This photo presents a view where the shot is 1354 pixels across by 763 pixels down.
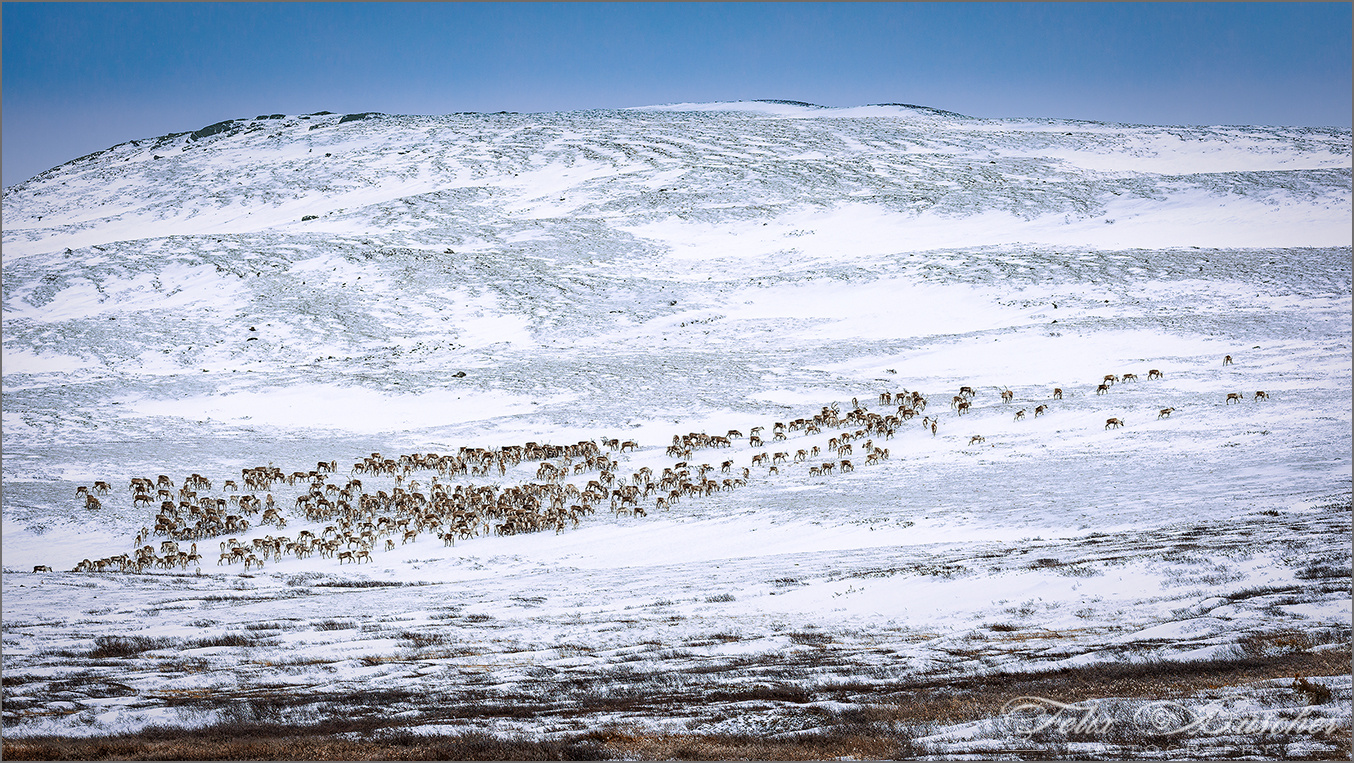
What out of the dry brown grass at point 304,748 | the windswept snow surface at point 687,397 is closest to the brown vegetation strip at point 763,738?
the dry brown grass at point 304,748

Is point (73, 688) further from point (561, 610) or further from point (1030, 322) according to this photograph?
point (1030, 322)

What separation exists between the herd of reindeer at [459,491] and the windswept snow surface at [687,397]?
0.42 meters

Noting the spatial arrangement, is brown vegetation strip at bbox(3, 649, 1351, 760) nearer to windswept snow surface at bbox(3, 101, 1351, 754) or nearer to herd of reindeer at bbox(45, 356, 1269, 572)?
windswept snow surface at bbox(3, 101, 1351, 754)

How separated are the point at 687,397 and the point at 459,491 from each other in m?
12.0

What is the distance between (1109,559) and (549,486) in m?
14.2

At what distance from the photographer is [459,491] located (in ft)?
76.1

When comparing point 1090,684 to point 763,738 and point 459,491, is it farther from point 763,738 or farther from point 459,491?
point 459,491

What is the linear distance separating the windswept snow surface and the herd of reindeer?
42cm

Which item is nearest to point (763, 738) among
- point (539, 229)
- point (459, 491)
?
point (459, 491)

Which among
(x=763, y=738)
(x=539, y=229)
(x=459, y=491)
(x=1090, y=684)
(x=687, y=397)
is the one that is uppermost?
(x=539, y=229)

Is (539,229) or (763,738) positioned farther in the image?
(539,229)

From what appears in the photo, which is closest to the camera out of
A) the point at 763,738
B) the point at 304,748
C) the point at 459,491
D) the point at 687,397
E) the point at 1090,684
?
the point at 304,748

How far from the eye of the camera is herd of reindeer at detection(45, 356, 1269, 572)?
2052cm

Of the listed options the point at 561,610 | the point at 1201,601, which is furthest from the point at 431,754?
the point at 1201,601
